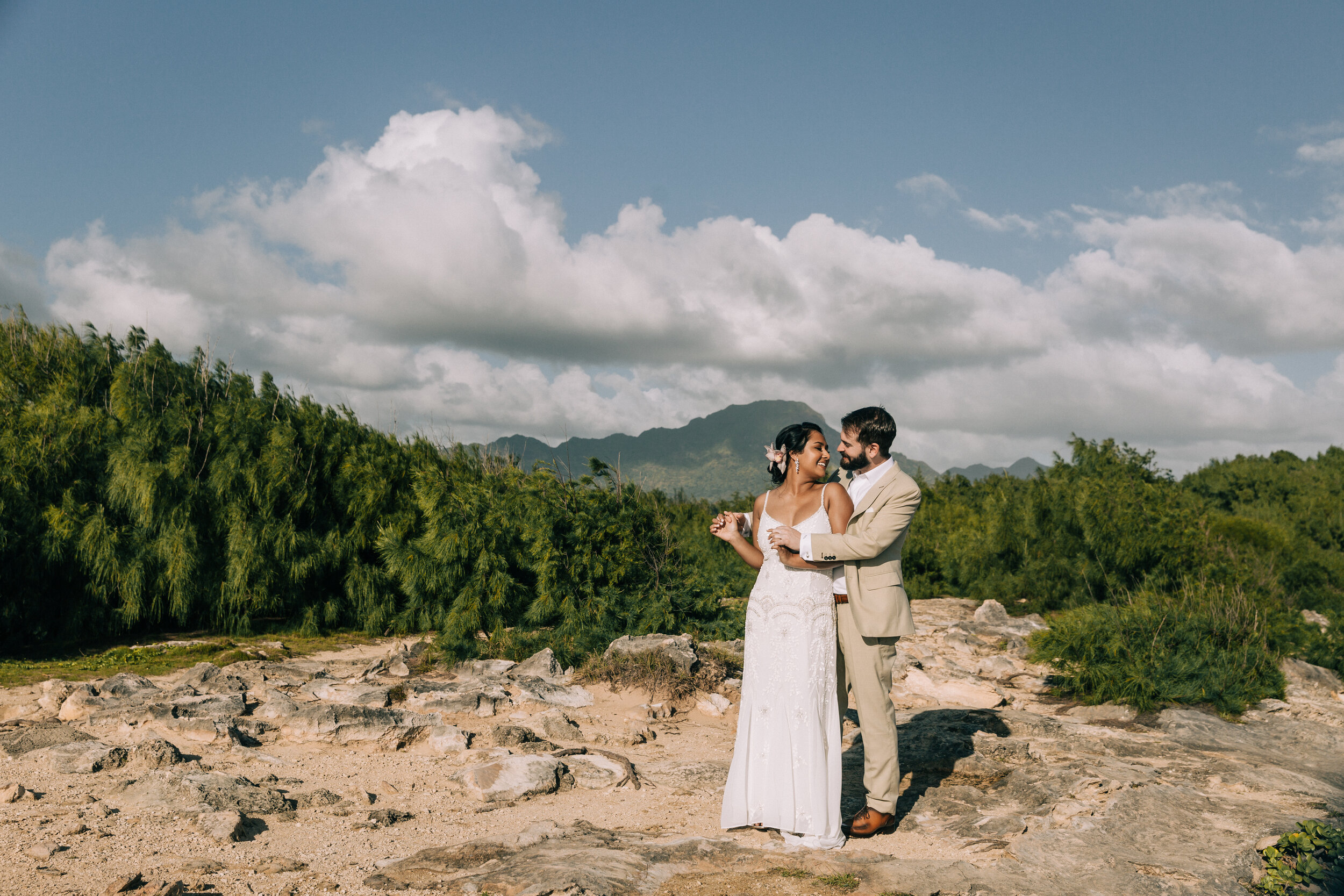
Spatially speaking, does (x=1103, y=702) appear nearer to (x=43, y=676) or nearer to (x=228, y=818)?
(x=228, y=818)

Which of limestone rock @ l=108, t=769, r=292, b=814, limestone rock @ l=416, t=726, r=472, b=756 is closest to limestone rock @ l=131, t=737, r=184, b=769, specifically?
limestone rock @ l=108, t=769, r=292, b=814

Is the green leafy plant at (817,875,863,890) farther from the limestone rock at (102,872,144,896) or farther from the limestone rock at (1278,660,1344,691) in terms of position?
the limestone rock at (1278,660,1344,691)

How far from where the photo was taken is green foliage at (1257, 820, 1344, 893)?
11.5 ft

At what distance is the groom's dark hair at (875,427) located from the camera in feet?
14.0

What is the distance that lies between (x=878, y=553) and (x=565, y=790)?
2.81 metres

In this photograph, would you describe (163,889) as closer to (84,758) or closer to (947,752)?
(84,758)

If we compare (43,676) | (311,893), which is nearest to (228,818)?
(311,893)

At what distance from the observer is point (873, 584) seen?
414cm

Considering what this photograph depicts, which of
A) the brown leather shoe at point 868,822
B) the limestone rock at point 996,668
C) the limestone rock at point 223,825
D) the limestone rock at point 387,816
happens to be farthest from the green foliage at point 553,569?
the brown leather shoe at point 868,822

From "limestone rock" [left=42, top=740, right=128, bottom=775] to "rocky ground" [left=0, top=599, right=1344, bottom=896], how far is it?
0.01 m

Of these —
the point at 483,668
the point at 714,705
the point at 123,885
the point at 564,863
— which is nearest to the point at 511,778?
the point at 564,863

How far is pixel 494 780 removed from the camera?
516cm

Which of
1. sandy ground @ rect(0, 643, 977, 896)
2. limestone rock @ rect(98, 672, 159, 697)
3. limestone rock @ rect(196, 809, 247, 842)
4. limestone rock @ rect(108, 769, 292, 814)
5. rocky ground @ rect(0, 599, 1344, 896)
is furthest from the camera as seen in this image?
limestone rock @ rect(98, 672, 159, 697)

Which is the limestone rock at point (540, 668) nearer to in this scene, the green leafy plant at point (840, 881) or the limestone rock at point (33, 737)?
the limestone rock at point (33, 737)
